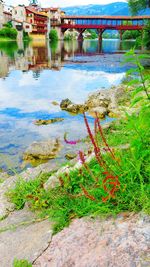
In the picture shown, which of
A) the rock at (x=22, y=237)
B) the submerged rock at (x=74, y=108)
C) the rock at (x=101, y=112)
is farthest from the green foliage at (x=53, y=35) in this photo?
the rock at (x=22, y=237)

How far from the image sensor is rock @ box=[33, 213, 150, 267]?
2.78m

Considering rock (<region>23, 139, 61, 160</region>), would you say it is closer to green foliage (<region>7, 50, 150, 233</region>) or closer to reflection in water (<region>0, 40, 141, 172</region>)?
reflection in water (<region>0, 40, 141, 172</region>)

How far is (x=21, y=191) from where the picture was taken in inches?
177

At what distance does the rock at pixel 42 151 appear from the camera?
9.09 metres

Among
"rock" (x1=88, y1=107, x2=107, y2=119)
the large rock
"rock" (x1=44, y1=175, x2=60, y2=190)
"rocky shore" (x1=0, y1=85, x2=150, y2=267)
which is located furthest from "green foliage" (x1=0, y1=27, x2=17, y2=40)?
"rocky shore" (x1=0, y1=85, x2=150, y2=267)

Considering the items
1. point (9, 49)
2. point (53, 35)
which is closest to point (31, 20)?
point (53, 35)

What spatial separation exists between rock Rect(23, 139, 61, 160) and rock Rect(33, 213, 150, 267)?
18.8 feet

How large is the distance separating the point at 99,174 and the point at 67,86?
1826cm

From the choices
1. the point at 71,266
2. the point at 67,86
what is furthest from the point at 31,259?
the point at 67,86

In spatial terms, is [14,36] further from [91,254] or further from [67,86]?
[91,254]

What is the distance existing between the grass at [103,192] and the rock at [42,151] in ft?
15.5

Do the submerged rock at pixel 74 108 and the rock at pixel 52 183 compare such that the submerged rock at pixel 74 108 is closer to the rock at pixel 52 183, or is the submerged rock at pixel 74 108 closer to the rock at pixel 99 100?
the rock at pixel 99 100

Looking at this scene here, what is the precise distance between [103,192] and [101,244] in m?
0.70

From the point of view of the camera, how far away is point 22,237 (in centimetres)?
361
